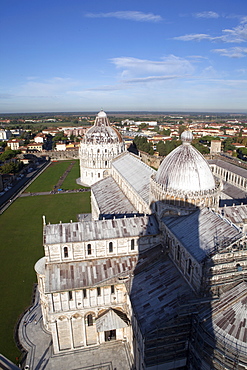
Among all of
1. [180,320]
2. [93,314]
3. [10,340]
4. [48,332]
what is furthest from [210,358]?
[10,340]

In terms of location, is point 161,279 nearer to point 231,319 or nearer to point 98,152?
point 231,319

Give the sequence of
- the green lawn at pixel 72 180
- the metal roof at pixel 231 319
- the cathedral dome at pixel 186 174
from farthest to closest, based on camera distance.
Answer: the green lawn at pixel 72 180 → the cathedral dome at pixel 186 174 → the metal roof at pixel 231 319

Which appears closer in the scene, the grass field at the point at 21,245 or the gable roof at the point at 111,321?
→ the gable roof at the point at 111,321

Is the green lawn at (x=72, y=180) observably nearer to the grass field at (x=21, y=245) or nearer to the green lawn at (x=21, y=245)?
the green lawn at (x=21, y=245)

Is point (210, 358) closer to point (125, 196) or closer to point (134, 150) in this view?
point (125, 196)

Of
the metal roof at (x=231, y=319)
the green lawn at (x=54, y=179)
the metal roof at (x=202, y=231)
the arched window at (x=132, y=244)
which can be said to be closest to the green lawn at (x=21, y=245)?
the green lawn at (x=54, y=179)

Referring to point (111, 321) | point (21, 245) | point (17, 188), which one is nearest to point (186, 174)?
point (111, 321)
